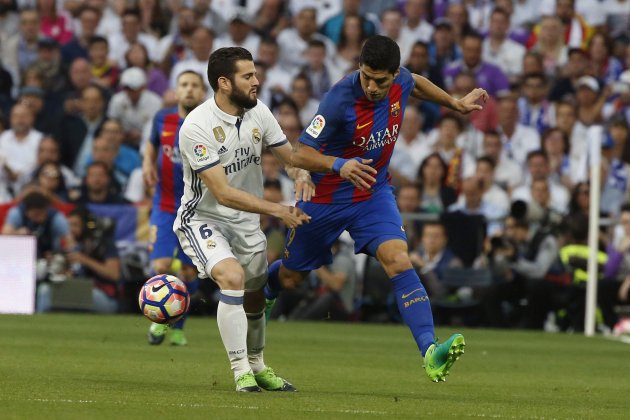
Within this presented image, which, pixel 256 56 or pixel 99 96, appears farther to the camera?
pixel 256 56

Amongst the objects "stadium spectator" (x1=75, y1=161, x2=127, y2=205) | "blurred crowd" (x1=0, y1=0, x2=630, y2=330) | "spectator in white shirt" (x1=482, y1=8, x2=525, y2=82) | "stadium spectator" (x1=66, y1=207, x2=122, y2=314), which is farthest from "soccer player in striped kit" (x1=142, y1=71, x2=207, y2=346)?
"spectator in white shirt" (x1=482, y1=8, x2=525, y2=82)

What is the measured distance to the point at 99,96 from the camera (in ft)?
71.9

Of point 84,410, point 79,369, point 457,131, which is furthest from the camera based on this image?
point 457,131

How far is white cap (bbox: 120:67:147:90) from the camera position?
72.0 feet

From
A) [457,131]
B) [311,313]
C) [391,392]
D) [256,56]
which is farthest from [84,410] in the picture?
[256,56]

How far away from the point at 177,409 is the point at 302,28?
15.8 meters

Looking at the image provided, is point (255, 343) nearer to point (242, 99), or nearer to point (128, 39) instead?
point (242, 99)

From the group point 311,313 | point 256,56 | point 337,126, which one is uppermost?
point 256,56

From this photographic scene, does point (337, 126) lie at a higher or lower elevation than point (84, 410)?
higher

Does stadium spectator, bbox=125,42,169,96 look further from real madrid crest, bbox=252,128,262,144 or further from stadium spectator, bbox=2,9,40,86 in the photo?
real madrid crest, bbox=252,128,262,144

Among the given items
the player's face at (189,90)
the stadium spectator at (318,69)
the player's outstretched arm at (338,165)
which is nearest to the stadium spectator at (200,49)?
the stadium spectator at (318,69)

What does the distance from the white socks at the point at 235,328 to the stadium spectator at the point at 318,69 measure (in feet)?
43.9

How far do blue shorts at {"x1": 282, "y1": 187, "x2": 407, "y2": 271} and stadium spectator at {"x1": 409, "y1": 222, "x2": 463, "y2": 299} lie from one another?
864 cm

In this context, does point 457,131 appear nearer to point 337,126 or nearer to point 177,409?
point 337,126
